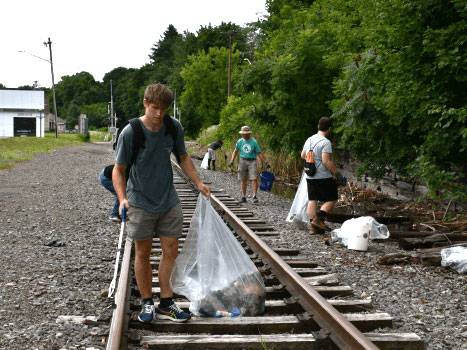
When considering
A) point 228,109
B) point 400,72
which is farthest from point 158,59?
point 400,72

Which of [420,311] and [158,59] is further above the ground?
[158,59]

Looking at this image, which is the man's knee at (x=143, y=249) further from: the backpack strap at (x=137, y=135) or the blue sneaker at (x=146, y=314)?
the backpack strap at (x=137, y=135)

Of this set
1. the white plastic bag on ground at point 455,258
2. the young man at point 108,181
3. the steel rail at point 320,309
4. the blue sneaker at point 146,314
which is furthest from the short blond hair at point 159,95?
the young man at point 108,181

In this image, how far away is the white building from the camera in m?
80.3

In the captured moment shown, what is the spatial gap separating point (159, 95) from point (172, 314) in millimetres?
1631

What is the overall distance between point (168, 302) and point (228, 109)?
2746cm

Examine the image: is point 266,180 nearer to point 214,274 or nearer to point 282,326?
point 214,274

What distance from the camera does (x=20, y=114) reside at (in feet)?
267

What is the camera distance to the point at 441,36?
7984 mm

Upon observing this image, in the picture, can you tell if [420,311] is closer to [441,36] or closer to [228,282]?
[228,282]

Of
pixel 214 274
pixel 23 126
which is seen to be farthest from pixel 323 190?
pixel 23 126

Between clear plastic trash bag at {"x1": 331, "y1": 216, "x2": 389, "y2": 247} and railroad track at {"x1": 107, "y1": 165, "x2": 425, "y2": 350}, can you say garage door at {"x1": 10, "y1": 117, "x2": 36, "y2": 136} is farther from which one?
railroad track at {"x1": 107, "y1": 165, "x2": 425, "y2": 350}

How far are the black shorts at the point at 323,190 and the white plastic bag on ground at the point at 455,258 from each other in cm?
232

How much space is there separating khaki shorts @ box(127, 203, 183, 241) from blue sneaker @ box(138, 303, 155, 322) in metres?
0.51
